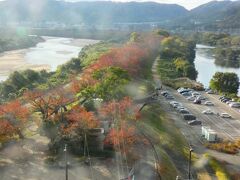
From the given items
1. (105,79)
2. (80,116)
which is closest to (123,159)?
(80,116)

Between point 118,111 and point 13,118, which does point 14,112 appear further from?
point 118,111

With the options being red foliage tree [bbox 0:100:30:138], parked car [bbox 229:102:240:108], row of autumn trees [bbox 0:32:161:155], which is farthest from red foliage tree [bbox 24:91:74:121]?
parked car [bbox 229:102:240:108]

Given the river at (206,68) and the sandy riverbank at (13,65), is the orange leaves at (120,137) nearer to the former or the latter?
the river at (206,68)

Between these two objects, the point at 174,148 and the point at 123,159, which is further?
the point at 174,148

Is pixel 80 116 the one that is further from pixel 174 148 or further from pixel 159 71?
pixel 159 71

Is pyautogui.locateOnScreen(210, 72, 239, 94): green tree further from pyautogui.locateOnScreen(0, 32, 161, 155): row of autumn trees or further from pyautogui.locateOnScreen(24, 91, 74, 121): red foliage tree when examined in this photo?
pyautogui.locateOnScreen(24, 91, 74, 121): red foliage tree

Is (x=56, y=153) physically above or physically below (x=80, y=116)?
below
